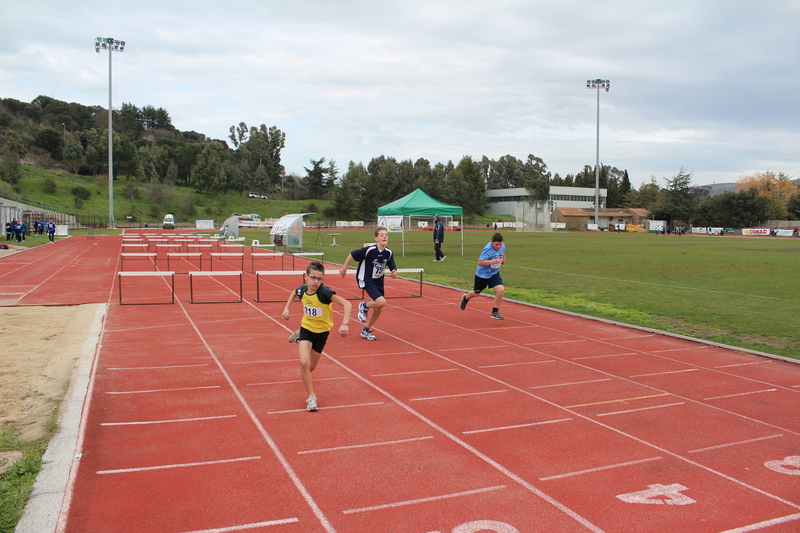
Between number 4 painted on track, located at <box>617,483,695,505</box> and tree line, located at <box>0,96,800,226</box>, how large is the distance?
79.9 m

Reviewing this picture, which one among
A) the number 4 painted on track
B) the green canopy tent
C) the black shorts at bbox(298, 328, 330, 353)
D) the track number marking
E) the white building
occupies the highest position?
the white building

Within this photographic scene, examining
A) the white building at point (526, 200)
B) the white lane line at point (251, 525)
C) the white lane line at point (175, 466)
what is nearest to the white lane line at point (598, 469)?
the white lane line at point (251, 525)

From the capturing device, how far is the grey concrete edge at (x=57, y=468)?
11.6ft

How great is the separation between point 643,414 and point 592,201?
10932cm

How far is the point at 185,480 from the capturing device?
416cm

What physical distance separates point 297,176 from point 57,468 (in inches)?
5217

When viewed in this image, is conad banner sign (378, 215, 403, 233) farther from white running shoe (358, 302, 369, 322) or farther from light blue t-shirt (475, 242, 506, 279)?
white running shoe (358, 302, 369, 322)

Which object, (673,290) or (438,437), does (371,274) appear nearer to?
(438,437)

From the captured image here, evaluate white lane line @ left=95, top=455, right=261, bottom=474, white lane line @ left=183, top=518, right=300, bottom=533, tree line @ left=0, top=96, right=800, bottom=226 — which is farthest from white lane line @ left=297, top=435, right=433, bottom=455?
tree line @ left=0, top=96, right=800, bottom=226

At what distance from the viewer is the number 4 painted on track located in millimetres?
3928

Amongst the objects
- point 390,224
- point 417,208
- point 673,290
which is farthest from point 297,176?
point 673,290

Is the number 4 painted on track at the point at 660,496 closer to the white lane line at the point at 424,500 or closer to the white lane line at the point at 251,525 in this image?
the white lane line at the point at 424,500

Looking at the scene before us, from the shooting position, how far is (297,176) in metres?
133

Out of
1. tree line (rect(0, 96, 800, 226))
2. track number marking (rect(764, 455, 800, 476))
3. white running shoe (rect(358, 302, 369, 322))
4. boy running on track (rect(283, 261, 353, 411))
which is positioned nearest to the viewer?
track number marking (rect(764, 455, 800, 476))
